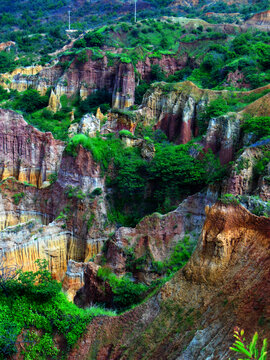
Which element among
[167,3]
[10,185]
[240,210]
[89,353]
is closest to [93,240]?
[10,185]

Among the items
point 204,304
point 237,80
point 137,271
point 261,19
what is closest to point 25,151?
point 137,271

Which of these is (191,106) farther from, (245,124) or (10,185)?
(10,185)

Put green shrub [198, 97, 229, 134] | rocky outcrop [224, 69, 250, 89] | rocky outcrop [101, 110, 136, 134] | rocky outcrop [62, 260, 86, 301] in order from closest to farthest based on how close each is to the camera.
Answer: rocky outcrop [62, 260, 86, 301] → green shrub [198, 97, 229, 134] → rocky outcrop [101, 110, 136, 134] → rocky outcrop [224, 69, 250, 89]

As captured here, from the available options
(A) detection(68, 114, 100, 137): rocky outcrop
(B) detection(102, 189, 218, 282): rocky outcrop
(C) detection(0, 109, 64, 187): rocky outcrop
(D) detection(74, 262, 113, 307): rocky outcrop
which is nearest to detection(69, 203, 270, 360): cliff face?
(D) detection(74, 262, 113, 307): rocky outcrop

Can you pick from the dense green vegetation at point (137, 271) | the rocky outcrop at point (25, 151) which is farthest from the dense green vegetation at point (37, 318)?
the rocky outcrop at point (25, 151)

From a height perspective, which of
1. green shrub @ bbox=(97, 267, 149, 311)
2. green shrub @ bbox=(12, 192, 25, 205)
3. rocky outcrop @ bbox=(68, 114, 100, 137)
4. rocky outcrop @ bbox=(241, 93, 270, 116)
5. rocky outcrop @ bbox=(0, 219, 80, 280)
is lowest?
rocky outcrop @ bbox=(0, 219, 80, 280)

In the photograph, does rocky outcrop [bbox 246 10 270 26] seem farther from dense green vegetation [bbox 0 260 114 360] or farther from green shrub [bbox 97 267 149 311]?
dense green vegetation [bbox 0 260 114 360]

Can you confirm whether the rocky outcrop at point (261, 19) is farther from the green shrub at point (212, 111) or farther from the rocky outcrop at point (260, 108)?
the rocky outcrop at point (260, 108)
